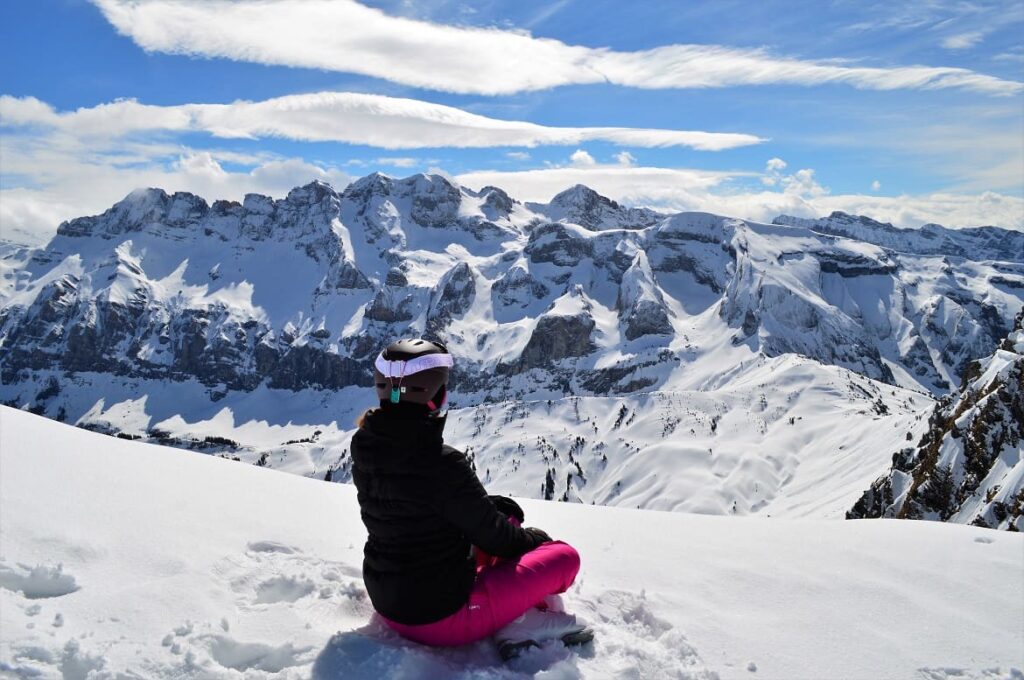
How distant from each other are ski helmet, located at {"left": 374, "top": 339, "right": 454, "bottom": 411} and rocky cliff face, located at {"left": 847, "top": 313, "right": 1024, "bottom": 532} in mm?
43397

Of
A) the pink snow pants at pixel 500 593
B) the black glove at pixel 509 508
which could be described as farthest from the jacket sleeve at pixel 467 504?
the black glove at pixel 509 508

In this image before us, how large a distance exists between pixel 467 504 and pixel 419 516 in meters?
0.48

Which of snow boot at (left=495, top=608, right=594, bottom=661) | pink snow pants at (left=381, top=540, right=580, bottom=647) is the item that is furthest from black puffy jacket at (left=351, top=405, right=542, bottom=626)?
snow boot at (left=495, top=608, right=594, bottom=661)

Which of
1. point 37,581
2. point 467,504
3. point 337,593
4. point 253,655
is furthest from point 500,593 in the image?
point 37,581

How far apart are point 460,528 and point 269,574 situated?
2480 mm

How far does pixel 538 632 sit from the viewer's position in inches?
246

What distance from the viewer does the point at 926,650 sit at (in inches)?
272

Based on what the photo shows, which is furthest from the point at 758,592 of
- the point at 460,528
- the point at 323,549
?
the point at 323,549

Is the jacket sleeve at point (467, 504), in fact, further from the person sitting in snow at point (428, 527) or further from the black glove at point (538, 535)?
the black glove at point (538, 535)

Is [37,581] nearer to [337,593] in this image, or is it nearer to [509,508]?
[337,593]

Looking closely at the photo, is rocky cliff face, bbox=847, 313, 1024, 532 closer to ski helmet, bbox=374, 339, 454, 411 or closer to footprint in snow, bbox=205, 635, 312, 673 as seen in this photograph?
ski helmet, bbox=374, 339, 454, 411

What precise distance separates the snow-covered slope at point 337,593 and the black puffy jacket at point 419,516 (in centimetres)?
44

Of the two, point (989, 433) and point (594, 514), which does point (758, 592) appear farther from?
point (989, 433)

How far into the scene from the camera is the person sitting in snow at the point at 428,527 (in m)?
6.01
